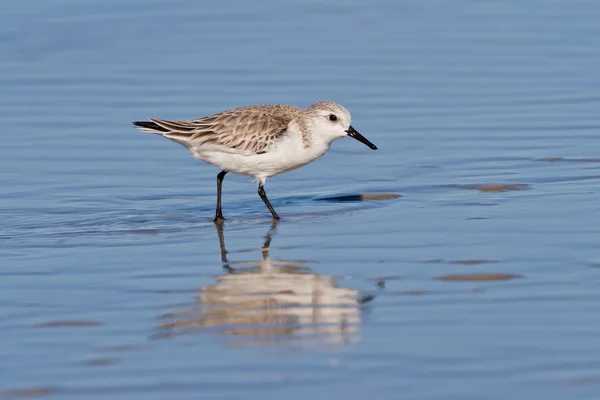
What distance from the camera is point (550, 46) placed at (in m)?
15.0

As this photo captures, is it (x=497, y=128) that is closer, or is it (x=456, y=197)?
(x=456, y=197)

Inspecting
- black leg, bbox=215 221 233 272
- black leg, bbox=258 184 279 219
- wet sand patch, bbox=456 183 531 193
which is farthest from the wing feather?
wet sand patch, bbox=456 183 531 193

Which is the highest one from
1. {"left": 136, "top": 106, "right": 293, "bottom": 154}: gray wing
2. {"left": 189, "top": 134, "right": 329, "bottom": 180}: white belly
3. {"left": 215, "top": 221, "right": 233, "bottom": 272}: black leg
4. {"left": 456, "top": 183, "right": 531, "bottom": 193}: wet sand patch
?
{"left": 136, "top": 106, "right": 293, "bottom": 154}: gray wing

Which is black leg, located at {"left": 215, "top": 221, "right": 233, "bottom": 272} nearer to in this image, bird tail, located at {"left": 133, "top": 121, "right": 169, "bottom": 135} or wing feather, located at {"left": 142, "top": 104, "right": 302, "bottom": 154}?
wing feather, located at {"left": 142, "top": 104, "right": 302, "bottom": 154}

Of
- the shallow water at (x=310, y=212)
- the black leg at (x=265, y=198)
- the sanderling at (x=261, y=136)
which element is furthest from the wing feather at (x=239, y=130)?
the shallow water at (x=310, y=212)

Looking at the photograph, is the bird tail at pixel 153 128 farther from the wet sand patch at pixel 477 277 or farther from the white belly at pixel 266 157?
the wet sand patch at pixel 477 277

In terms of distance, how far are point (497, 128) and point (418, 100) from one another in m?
1.32

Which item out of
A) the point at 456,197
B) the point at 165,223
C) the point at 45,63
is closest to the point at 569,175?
the point at 456,197

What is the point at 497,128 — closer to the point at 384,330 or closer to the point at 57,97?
the point at 57,97

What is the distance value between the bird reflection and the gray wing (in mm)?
2085

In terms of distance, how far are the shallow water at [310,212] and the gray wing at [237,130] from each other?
1.81 feet

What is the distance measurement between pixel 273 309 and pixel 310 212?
2.87 meters

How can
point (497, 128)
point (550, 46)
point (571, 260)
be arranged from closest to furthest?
point (571, 260), point (497, 128), point (550, 46)

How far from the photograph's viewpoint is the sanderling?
9.78 metres
